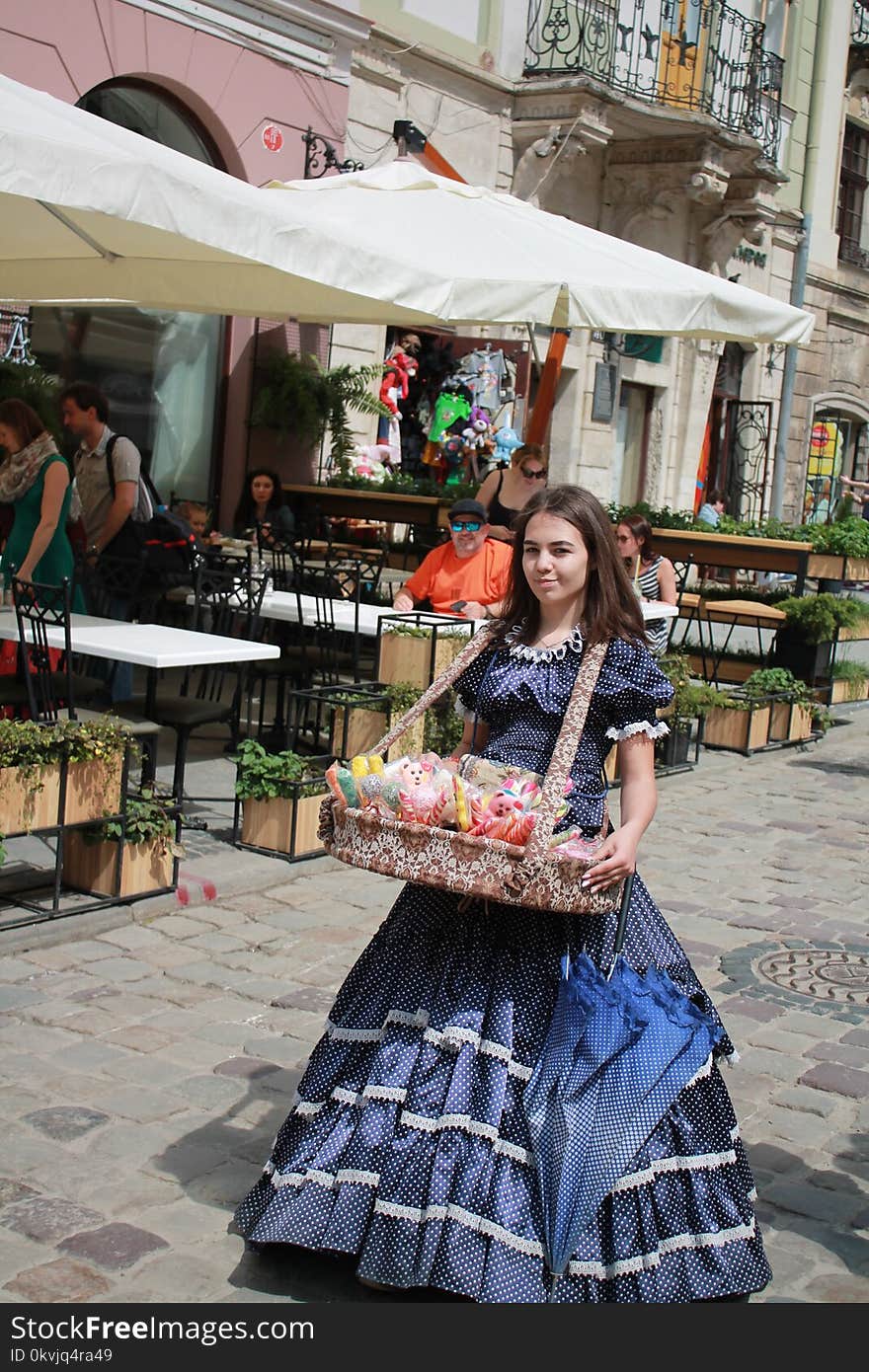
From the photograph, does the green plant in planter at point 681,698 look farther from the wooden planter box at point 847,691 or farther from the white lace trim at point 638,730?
the white lace trim at point 638,730

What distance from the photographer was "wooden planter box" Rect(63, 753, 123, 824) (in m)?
5.96

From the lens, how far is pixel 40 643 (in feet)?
21.3

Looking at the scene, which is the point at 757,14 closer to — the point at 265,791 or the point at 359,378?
the point at 359,378

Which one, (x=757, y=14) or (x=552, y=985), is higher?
(x=757, y=14)

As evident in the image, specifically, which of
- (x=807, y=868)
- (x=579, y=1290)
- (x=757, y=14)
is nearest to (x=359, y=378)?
(x=807, y=868)

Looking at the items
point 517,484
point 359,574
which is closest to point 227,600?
point 359,574

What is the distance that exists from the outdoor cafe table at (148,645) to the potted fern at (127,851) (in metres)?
0.56

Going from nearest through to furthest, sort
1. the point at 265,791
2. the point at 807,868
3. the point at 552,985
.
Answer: the point at 552,985, the point at 265,791, the point at 807,868

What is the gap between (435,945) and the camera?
3.56 meters

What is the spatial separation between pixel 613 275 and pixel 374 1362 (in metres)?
7.26

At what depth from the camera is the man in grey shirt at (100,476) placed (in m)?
8.59

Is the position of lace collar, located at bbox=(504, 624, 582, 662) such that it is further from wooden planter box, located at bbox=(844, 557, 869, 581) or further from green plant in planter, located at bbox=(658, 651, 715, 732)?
wooden planter box, located at bbox=(844, 557, 869, 581)

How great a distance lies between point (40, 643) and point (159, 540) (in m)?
2.26

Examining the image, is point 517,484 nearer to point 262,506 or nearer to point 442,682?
point 262,506
